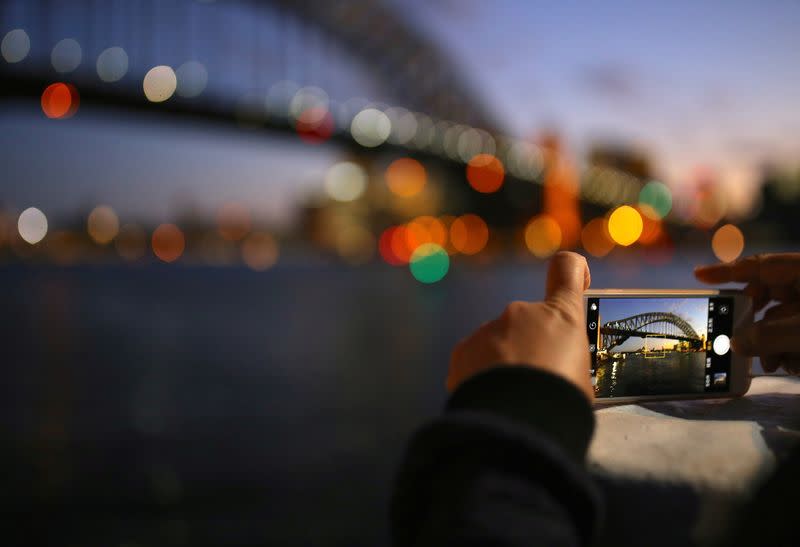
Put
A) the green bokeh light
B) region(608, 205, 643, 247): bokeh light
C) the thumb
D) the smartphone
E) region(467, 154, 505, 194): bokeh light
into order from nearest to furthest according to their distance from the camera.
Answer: the thumb < the smartphone < region(608, 205, 643, 247): bokeh light < region(467, 154, 505, 194): bokeh light < the green bokeh light

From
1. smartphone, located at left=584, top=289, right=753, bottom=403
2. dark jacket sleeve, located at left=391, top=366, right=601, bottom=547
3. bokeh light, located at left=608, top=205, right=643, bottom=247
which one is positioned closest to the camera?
dark jacket sleeve, located at left=391, top=366, right=601, bottom=547

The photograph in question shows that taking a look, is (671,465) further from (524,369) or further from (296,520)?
(296,520)

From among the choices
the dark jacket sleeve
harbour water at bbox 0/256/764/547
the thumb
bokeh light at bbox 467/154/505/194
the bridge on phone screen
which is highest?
bokeh light at bbox 467/154/505/194

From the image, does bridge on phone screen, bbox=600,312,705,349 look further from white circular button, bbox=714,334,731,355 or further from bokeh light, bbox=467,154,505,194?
bokeh light, bbox=467,154,505,194

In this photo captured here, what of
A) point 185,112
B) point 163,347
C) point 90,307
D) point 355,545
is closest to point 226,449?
point 355,545

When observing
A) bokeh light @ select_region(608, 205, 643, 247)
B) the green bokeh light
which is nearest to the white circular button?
bokeh light @ select_region(608, 205, 643, 247)

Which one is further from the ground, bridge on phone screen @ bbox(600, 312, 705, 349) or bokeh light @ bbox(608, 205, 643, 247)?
bokeh light @ bbox(608, 205, 643, 247)

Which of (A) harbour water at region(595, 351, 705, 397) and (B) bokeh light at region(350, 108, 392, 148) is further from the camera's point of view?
(B) bokeh light at region(350, 108, 392, 148)
